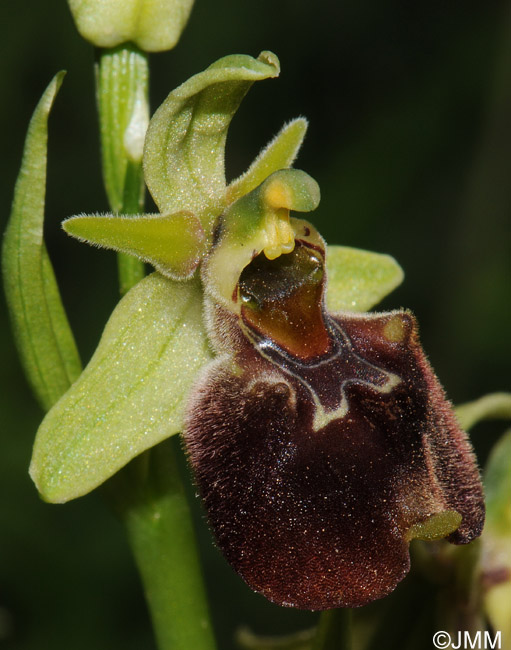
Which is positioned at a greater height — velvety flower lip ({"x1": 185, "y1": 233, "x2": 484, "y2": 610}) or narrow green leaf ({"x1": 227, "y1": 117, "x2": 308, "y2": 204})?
narrow green leaf ({"x1": 227, "y1": 117, "x2": 308, "y2": 204})

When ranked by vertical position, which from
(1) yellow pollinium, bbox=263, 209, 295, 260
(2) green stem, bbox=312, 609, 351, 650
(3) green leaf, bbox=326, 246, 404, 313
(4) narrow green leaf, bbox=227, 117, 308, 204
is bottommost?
(2) green stem, bbox=312, 609, 351, 650

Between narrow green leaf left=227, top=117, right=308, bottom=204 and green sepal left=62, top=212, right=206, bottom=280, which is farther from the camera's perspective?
narrow green leaf left=227, top=117, right=308, bottom=204

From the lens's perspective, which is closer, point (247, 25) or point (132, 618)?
point (132, 618)

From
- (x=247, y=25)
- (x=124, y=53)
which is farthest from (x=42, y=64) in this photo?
(x=124, y=53)

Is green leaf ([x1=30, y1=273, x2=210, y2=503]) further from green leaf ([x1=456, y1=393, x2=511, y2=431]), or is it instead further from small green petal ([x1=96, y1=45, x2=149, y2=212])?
green leaf ([x1=456, y1=393, x2=511, y2=431])

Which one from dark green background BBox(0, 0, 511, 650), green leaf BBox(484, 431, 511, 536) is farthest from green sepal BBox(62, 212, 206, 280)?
dark green background BBox(0, 0, 511, 650)

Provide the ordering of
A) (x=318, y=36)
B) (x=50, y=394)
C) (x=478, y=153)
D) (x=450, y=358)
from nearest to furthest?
(x=50, y=394) → (x=450, y=358) → (x=478, y=153) → (x=318, y=36)

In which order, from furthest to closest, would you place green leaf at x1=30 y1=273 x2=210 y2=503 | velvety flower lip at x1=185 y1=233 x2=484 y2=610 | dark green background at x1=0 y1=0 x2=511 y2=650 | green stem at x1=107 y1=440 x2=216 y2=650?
dark green background at x1=0 y1=0 x2=511 y2=650 → green stem at x1=107 y1=440 x2=216 y2=650 → green leaf at x1=30 y1=273 x2=210 y2=503 → velvety flower lip at x1=185 y1=233 x2=484 y2=610

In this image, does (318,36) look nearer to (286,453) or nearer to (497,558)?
(497,558)
